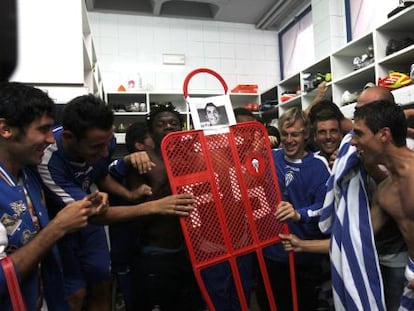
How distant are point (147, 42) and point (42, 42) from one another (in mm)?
3179

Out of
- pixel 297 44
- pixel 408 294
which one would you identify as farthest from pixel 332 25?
pixel 408 294

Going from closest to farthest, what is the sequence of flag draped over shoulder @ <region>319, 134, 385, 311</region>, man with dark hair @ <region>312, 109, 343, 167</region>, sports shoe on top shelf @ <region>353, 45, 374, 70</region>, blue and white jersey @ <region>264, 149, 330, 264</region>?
flag draped over shoulder @ <region>319, 134, 385, 311</region> < blue and white jersey @ <region>264, 149, 330, 264</region> < man with dark hair @ <region>312, 109, 343, 167</region> < sports shoe on top shelf @ <region>353, 45, 374, 70</region>

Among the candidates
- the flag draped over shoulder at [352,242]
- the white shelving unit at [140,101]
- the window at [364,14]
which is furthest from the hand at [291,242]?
the white shelving unit at [140,101]

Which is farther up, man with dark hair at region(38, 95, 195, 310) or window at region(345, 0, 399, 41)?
window at region(345, 0, 399, 41)

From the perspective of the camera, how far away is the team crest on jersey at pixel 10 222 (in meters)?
0.99

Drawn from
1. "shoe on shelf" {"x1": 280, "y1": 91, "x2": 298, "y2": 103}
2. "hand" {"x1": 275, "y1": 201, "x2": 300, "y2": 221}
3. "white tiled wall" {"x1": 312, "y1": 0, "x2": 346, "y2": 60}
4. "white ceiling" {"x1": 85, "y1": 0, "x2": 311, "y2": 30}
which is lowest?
"hand" {"x1": 275, "y1": 201, "x2": 300, "y2": 221}

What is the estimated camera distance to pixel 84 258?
1.49 m

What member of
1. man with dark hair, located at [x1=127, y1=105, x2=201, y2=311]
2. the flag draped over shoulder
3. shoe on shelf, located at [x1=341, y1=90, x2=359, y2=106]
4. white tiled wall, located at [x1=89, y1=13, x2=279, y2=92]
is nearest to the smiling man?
the flag draped over shoulder

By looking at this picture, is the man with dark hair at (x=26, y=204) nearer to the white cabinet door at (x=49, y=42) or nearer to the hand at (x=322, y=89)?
the white cabinet door at (x=49, y=42)

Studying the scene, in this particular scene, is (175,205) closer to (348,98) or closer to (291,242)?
(291,242)

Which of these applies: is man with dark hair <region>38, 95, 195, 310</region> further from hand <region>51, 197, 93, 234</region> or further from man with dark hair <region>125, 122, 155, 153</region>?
man with dark hair <region>125, 122, 155, 153</region>

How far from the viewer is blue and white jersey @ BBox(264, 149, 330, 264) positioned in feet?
5.61

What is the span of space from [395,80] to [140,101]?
10.8ft

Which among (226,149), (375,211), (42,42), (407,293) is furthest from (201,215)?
(42,42)
